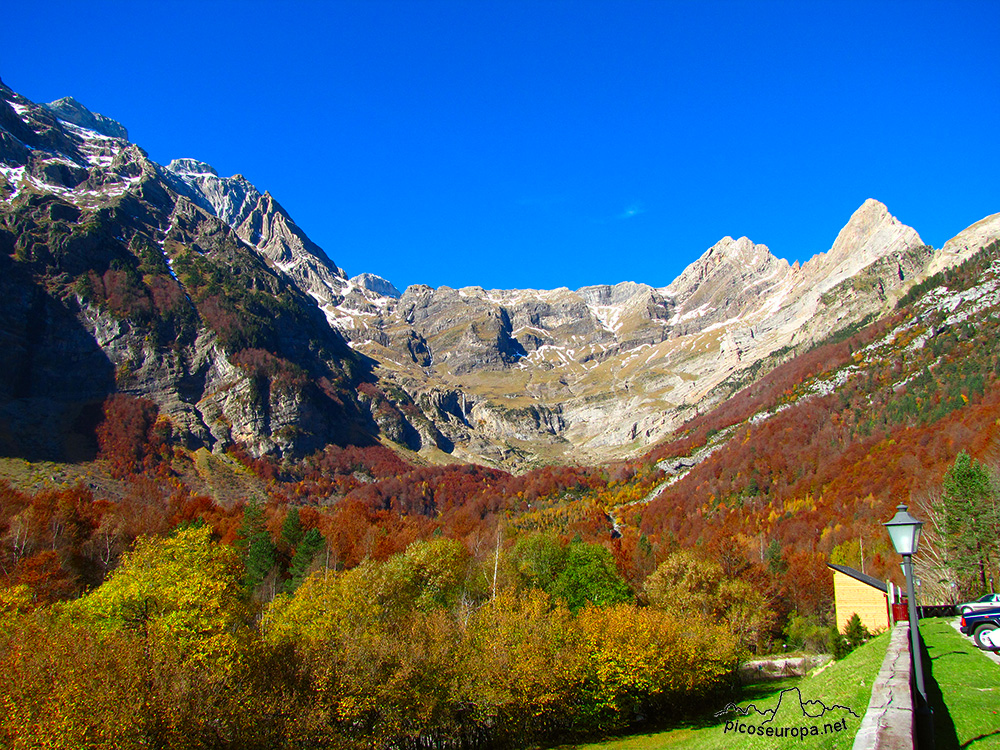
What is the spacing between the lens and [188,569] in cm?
4122

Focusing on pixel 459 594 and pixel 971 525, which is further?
pixel 459 594

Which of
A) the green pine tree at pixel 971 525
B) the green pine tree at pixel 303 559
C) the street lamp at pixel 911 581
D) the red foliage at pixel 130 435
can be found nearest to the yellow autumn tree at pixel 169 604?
the green pine tree at pixel 303 559

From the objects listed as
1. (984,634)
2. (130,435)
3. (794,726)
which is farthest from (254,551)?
(130,435)

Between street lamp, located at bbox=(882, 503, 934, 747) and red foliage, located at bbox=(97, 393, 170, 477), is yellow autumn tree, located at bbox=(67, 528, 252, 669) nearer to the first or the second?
street lamp, located at bbox=(882, 503, 934, 747)

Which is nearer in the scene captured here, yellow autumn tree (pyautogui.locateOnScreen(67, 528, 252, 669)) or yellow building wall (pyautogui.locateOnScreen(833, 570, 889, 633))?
yellow autumn tree (pyautogui.locateOnScreen(67, 528, 252, 669))

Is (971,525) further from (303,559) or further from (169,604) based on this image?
(303,559)

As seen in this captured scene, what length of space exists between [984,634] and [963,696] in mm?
11169

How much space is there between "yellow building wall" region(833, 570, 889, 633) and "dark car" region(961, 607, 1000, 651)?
17.1m

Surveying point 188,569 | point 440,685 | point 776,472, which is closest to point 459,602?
point 188,569

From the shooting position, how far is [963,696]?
1545 cm

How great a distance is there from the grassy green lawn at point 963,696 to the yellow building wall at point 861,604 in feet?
61.8

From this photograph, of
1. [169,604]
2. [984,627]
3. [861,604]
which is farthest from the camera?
[861,604]

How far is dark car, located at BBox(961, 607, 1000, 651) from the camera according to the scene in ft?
75.0

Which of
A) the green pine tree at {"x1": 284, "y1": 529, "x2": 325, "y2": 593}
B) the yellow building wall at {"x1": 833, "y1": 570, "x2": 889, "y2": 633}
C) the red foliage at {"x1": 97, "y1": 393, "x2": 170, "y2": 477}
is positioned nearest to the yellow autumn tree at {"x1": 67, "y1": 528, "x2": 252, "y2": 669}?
the green pine tree at {"x1": 284, "y1": 529, "x2": 325, "y2": 593}
